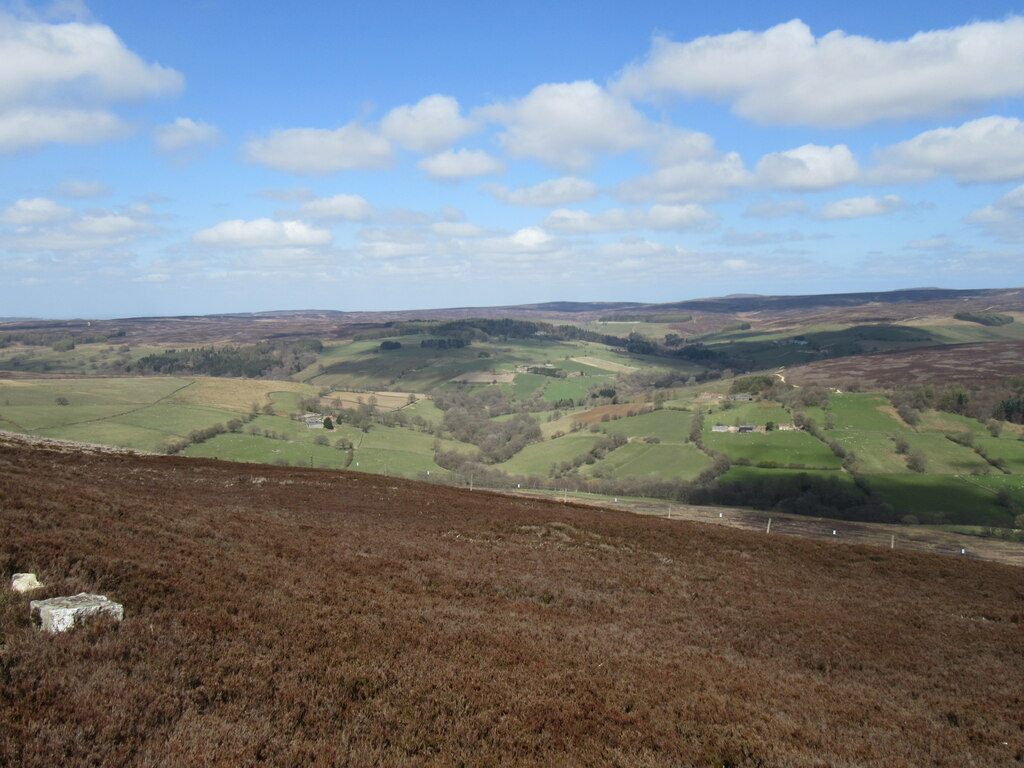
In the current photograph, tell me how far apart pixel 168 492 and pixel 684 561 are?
2423 cm

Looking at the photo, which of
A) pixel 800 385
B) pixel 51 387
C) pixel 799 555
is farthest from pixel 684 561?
pixel 51 387

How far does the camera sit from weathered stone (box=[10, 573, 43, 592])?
9.42 m

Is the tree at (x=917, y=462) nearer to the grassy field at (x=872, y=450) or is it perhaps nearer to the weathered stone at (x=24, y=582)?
the grassy field at (x=872, y=450)

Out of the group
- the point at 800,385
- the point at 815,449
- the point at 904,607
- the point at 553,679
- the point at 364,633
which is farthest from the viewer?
the point at 800,385

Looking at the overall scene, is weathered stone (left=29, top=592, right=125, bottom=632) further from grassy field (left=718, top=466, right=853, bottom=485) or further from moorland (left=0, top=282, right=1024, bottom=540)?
grassy field (left=718, top=466, right=853, bottom=485)

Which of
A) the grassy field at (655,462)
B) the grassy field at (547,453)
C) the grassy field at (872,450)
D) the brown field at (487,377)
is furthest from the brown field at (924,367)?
the brown field at (487,377)

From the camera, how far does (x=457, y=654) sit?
34.8ft

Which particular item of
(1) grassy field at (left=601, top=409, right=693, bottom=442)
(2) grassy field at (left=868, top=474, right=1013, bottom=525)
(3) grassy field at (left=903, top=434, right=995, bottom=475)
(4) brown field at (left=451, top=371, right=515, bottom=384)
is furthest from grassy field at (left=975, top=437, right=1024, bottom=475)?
(4) brown field at (left=451, top=371, right=515, bottom=384)

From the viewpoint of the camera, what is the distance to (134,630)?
886 centimetres

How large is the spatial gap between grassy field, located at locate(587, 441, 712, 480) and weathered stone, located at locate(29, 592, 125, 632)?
2969 inches

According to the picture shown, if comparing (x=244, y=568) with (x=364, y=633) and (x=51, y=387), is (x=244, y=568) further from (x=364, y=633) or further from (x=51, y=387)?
(x=51, y=387)

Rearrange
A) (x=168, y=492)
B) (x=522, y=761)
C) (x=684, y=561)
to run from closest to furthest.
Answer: (x=522, y=761) → (x=684, y=561) → (x=168, y=492)

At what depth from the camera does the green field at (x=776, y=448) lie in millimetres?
77556

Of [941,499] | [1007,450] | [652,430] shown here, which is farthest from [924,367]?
[941,499]
